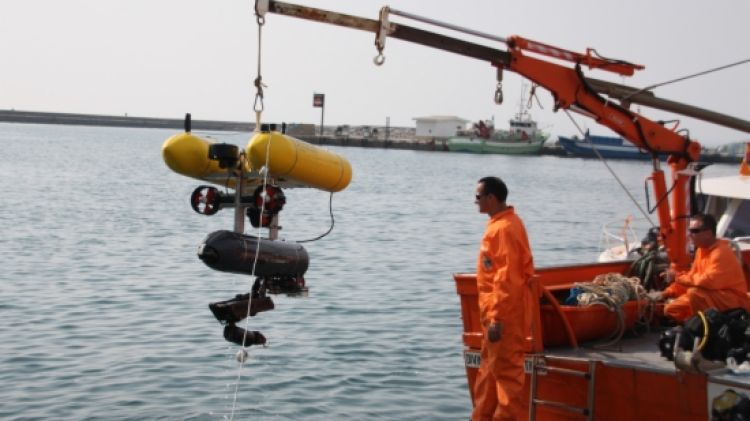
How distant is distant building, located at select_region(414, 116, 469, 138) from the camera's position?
122 metres

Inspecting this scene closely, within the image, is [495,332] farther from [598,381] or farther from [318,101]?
[318,101]

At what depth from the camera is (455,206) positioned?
4425 centimetres

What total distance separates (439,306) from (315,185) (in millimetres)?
9589

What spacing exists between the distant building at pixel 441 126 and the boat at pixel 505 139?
7.22 m

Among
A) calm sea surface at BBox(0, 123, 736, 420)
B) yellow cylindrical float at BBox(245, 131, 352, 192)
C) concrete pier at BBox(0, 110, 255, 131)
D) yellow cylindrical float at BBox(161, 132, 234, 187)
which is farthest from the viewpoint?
concrete pier at BBox(0, 110, 255, 131)

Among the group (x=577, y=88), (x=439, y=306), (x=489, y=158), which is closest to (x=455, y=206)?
(x=439, y=306)

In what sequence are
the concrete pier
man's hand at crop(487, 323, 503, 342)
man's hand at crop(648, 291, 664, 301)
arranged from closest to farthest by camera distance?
1. man's hand at crop(487, 323, 503, 342)
2. man's hand at crop(648, 291, 664, 301)
3. the concrete pier

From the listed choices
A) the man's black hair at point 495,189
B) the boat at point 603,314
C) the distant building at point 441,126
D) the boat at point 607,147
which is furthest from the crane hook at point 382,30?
the distant building at point 441,126

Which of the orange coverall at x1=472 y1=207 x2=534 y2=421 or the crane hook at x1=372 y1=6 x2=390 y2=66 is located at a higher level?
the crane hook at x1=372 y1=6 x2=390 y2=66

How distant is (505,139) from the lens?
4338 inches

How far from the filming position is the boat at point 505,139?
108m

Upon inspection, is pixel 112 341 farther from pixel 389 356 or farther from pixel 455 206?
pixel 455 206

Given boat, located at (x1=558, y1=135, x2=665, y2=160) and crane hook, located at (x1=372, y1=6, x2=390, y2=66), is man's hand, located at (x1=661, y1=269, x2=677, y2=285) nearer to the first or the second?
crane hook, located at (x1=372, y1=6, x2=390, y2=66)

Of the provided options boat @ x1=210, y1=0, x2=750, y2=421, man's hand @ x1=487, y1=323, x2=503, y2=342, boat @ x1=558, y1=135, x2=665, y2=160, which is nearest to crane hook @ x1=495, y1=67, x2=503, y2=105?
boat @ x1=210, y1=0, x2=750, y2=421
